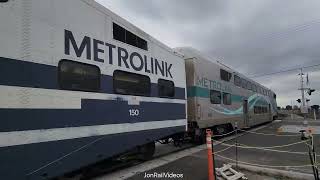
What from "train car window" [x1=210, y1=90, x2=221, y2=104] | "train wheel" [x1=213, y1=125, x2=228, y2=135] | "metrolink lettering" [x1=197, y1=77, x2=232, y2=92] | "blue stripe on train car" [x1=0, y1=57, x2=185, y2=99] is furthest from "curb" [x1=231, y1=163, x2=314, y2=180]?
"train wheel" [x1=213, y1=125, x2=228, y2=135]

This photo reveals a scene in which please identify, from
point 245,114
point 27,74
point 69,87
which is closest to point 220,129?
point 245,114

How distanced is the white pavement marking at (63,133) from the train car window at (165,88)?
1242 mm

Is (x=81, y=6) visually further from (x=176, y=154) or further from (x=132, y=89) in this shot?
(x=176, y=154)

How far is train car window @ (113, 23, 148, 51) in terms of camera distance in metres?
7.30

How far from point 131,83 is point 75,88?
6.50ft

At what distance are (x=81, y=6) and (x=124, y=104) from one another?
7.63 ft

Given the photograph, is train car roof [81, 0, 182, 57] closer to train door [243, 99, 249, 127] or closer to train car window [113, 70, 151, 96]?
train car window [113, 70, 151, 96]

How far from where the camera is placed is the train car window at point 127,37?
24.0ft

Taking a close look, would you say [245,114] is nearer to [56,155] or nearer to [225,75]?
[225,75]

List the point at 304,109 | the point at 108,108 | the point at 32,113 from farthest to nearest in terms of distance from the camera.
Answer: the point at 304,109, the point at 108,108, the point at 32,113

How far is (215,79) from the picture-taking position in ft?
46.7

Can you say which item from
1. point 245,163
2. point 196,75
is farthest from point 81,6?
point 196,75

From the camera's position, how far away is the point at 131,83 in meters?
7.60

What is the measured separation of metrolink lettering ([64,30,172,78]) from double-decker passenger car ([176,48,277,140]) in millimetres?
3065
